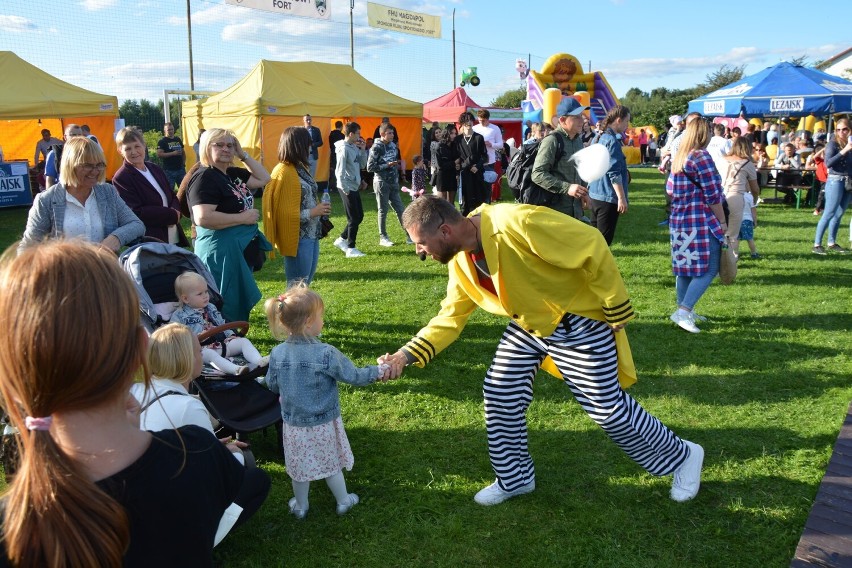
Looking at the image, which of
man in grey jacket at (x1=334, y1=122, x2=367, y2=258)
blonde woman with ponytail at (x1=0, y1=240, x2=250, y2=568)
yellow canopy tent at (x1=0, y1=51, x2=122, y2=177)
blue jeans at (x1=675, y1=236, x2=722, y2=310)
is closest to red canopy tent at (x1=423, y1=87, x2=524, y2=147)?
yellow canopy tent at (x1=0, y1=51, x2=122, y2=177)

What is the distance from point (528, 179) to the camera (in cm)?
706

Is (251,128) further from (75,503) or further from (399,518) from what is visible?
(75,503)

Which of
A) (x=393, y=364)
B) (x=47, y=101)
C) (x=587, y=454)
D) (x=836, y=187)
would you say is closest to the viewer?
(x=393, y=364)

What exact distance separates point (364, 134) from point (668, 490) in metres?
20.2

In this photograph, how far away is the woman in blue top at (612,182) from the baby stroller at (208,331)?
14.9 ft

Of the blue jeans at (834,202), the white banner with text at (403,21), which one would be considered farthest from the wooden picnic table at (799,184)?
the white banner with text at (403,21)

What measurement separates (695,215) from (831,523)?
331 cm

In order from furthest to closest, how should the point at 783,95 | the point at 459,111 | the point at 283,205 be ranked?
the point at 459,111
the point at 783,95
the point at 283,205

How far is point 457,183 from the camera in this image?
10.6 meters

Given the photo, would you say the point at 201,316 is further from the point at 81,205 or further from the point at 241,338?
the point at 81,205

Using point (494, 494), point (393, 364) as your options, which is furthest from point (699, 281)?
point (393, 364)

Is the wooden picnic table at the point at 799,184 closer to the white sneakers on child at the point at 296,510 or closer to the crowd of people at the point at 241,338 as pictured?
the crowd of people at the point at 241,338

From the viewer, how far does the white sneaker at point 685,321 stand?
6016 millimetres

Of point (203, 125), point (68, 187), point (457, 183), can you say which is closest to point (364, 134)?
point (203, 125)
